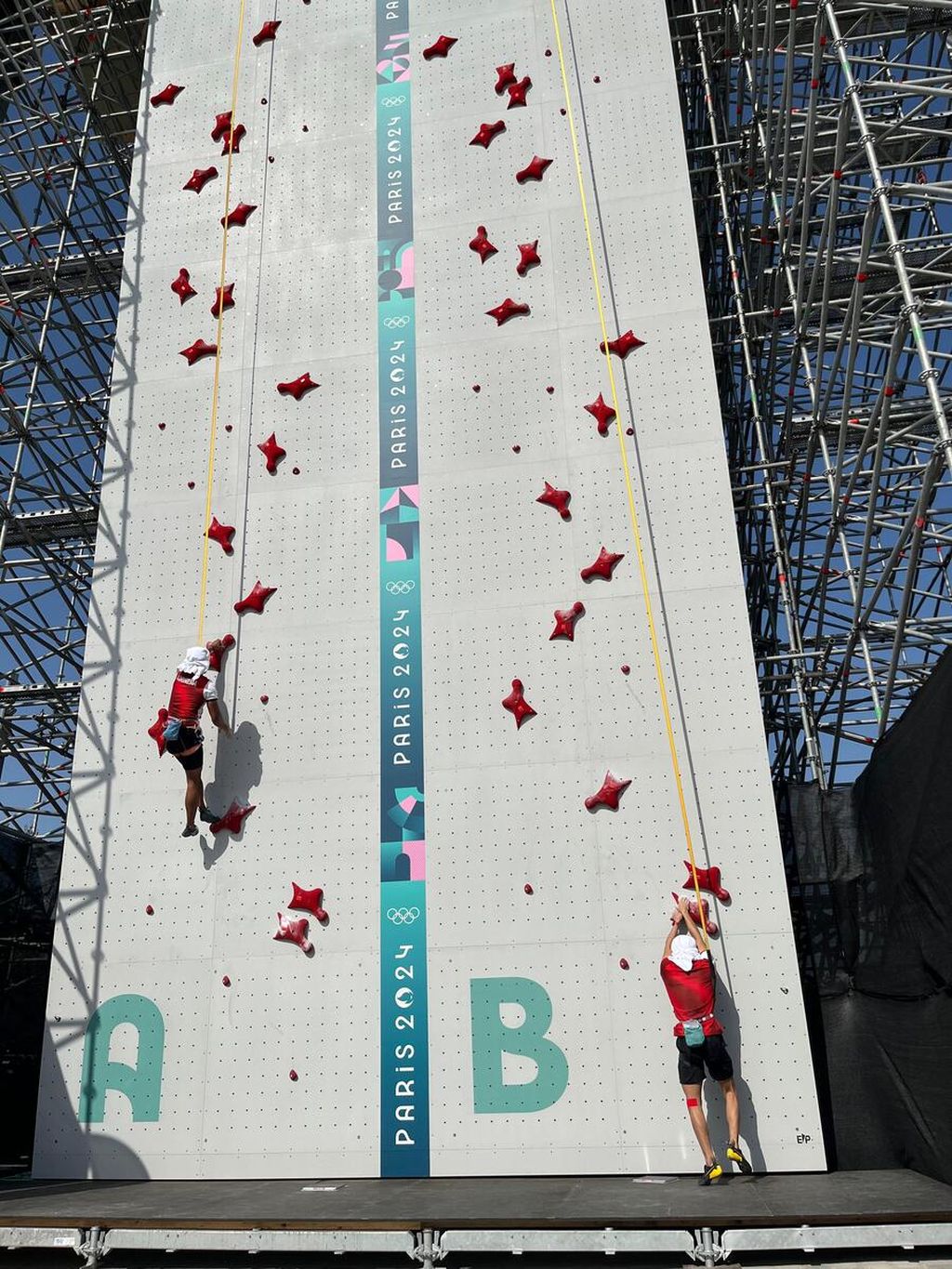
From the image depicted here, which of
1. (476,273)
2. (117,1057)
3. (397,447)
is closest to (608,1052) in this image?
(117,1057)

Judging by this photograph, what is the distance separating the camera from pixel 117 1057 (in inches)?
194

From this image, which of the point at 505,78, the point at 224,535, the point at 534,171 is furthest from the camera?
the point at 505,78

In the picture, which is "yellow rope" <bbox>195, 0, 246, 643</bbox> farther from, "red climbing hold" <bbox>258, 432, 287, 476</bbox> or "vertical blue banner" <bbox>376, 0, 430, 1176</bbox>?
"vertical blue banner" <bbox>376, 0, 430, 1176</bbox>

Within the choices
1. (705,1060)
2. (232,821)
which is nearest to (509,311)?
(232,821)

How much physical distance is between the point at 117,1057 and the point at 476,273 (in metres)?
4.63

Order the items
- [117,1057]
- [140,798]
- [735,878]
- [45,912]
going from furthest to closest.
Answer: [45,912], [140,798], [117,1057], [735,878]

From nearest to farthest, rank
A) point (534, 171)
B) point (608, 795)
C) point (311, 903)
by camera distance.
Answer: point (608, 795) → point (311, 903) → point (534, 171)

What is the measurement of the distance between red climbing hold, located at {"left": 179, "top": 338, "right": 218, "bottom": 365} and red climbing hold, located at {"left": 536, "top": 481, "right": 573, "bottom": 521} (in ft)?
7.78

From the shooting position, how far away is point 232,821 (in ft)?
17.1

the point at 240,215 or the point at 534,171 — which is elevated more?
the point at 240,215

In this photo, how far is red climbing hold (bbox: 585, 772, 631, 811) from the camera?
4828 millimetres

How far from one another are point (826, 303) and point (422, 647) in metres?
2.85

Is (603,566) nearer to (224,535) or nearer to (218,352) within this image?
(224,535)

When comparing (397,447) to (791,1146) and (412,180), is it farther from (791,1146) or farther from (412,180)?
(791,1146)
